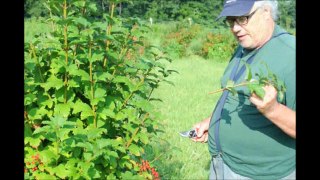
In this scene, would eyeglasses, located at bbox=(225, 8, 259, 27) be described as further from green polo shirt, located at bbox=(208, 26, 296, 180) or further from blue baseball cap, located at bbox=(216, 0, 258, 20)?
green polo shirt, located at bbox=(208, 26, 296, 180)

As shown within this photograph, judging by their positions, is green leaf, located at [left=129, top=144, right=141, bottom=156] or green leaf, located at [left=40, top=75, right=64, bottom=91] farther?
green leaf, located at [left=129, top=144, right=141, bottom=156]

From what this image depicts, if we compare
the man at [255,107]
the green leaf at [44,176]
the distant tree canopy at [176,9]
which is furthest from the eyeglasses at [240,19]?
the distant tree canopy at [176,9]

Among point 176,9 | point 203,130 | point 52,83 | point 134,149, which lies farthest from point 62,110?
point 176,9

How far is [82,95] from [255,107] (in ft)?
3.48

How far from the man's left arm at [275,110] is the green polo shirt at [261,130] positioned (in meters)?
0.15

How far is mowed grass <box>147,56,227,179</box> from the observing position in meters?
4.90

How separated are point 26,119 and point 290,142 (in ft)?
4.96

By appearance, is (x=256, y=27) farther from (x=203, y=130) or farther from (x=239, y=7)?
(x=203, y=130)

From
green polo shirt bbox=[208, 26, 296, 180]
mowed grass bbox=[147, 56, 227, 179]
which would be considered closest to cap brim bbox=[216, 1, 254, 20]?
green polo shirt bbox=[208, 26, 296, 180]

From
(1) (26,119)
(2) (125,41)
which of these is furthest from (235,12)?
(1) (26,119)

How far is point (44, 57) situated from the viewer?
2.72 metres

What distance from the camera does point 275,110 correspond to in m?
2.17

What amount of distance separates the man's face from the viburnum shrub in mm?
580

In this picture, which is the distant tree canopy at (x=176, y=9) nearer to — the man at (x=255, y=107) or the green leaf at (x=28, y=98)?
the man at (x=255, y=107)
